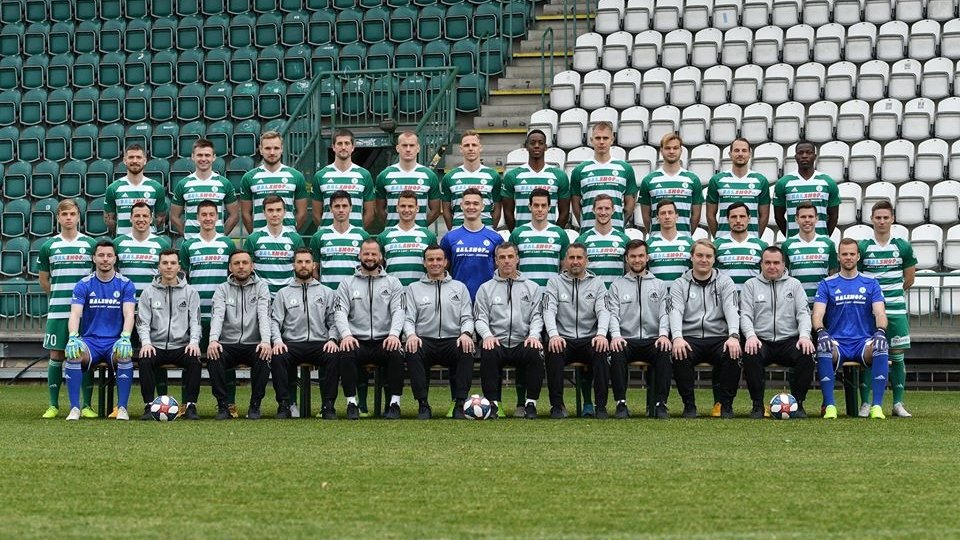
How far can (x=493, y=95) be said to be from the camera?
1861 centimetres

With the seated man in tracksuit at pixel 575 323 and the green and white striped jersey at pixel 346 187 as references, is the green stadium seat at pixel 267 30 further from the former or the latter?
the seated man in tracksuit at pixel 575 323

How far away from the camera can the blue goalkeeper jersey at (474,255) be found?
37.6ft

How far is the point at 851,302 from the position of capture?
36.5 ft

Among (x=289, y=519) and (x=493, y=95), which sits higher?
(x=493, y=95)

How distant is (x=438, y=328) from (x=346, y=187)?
139cm

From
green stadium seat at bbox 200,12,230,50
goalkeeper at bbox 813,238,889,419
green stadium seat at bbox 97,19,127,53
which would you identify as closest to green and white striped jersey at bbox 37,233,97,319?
goalkeeper at bbox 813,238,889,419

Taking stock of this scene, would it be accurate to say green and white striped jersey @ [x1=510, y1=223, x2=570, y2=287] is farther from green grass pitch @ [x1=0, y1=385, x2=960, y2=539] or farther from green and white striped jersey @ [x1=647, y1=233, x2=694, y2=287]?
green grass pitch @ [x1=0, y1=385, x2=960, y2=539]

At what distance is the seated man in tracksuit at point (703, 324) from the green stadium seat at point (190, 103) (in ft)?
34.1

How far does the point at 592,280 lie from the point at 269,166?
8.43ft

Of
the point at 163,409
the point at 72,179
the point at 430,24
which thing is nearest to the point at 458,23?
the point at 430,24

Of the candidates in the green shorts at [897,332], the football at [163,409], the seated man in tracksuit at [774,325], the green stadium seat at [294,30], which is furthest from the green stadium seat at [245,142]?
the green shorts at [897,332]

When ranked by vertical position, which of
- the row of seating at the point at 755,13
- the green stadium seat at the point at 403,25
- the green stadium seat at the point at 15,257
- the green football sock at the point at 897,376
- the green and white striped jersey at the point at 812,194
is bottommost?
the green football sock at the point at 897,376

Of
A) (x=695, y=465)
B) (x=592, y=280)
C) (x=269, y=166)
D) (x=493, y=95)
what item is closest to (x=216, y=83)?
(x=493, y=95)

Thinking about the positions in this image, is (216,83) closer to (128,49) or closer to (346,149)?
(128,49)
